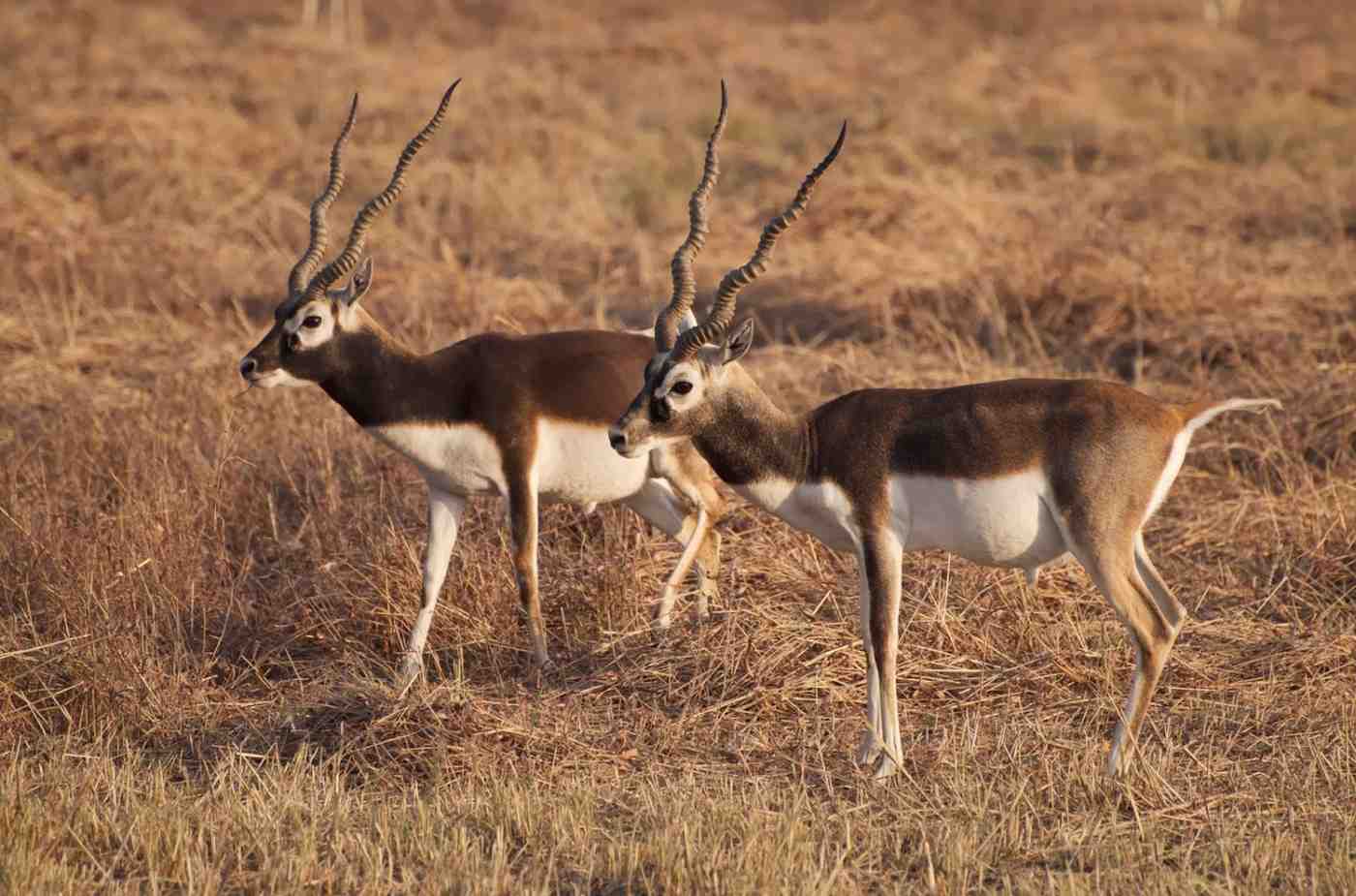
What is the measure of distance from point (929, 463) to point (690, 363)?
0.82m

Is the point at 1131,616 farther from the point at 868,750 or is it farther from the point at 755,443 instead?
the point at 755,443

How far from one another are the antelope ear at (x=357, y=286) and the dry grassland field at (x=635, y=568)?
1.11 m

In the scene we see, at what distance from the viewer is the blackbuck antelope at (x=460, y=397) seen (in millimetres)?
6605

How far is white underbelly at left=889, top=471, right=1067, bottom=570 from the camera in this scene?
17.7 ft

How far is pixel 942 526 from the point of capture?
18.1 ft

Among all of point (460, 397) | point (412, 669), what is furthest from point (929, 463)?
point (412, 669)

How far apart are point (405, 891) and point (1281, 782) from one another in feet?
9.21

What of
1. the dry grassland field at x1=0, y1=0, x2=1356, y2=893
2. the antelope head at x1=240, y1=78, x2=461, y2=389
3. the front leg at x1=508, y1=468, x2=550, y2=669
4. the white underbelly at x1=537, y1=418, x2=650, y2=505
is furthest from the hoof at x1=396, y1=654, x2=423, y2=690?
the antelope head at x1=240, y1=78, x2=461, y2=389

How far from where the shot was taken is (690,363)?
17.8 ft

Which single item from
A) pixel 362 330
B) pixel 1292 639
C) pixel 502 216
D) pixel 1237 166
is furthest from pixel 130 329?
pixel 1237 166

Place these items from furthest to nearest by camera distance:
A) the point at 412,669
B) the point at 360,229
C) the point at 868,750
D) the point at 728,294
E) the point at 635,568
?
the point at 635,568 < the point at 360,229 < the point at 412,669 < the point at 868,750 < the point at 728,294

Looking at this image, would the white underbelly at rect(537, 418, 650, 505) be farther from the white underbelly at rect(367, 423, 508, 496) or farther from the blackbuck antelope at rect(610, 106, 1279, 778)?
the blackbuck antelope at rect(610, 106, 1279, 778)

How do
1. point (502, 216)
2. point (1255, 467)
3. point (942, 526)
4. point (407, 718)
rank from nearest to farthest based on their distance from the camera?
point (942, 526), point (407, 718), point (1255, 467), point (502, 216)

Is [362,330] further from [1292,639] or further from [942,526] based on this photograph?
[1292,639]
